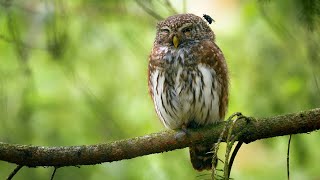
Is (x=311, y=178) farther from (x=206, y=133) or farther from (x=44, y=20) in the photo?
(x=44, y=20)

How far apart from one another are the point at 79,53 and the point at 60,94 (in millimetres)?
342

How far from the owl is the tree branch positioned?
57cm

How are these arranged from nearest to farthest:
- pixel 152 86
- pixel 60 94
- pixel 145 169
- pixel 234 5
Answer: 1. pixel 152 86
2. pixel 145 169
3. pixel 60 94
4. pixel 234 5

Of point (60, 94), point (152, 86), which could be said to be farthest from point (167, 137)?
point (60, 94)

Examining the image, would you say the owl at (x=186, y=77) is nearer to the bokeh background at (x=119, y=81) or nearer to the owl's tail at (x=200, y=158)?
the bokeh background at (x=119, y=81)

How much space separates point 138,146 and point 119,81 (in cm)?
192

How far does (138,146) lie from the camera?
2.93 m

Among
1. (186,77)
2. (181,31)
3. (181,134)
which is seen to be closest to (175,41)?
(181,31)

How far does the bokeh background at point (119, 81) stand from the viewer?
3.69 m

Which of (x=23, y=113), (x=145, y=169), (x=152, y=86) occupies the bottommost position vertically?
(x=145, y=169)

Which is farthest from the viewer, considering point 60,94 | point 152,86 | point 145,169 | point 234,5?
point 234,5

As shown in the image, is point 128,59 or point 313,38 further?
point 128,59

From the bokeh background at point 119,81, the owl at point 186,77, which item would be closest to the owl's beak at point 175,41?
the owl at point 186,77

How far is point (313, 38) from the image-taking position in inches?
116
